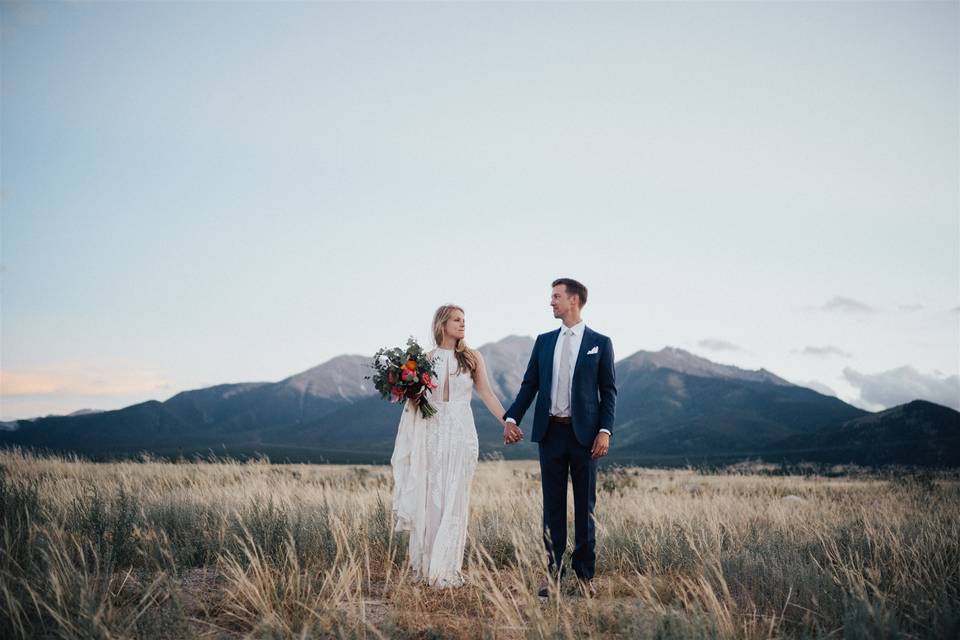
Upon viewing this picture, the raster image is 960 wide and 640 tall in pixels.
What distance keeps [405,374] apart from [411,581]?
1.74 metres

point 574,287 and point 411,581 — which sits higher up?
point 574,287

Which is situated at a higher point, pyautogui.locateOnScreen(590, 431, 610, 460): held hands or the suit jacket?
the suit jacket

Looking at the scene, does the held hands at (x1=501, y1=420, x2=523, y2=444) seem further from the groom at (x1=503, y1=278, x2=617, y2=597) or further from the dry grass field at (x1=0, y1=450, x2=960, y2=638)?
the dry grass field at (x1=0, y1=450, x2=960, y2=638)

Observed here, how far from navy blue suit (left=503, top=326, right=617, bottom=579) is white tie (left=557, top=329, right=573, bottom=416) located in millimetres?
94

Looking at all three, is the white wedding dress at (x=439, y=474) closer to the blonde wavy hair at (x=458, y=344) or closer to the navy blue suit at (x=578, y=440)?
the blonde wavy hair at (x=458, y=344)

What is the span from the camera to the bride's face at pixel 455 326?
583 centimetres

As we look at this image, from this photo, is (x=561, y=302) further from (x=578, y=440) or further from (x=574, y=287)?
(x=578, y=440)

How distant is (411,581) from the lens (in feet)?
16.8

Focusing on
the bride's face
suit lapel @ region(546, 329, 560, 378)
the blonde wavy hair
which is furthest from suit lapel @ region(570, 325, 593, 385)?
the bride's face

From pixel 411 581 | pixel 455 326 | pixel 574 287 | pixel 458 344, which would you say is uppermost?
pixel 574 287

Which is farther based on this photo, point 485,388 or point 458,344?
point 458,344

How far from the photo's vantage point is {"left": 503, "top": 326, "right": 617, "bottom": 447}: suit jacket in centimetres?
530

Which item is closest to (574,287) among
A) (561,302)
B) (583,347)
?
(561,302)

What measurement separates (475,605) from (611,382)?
2203mm
